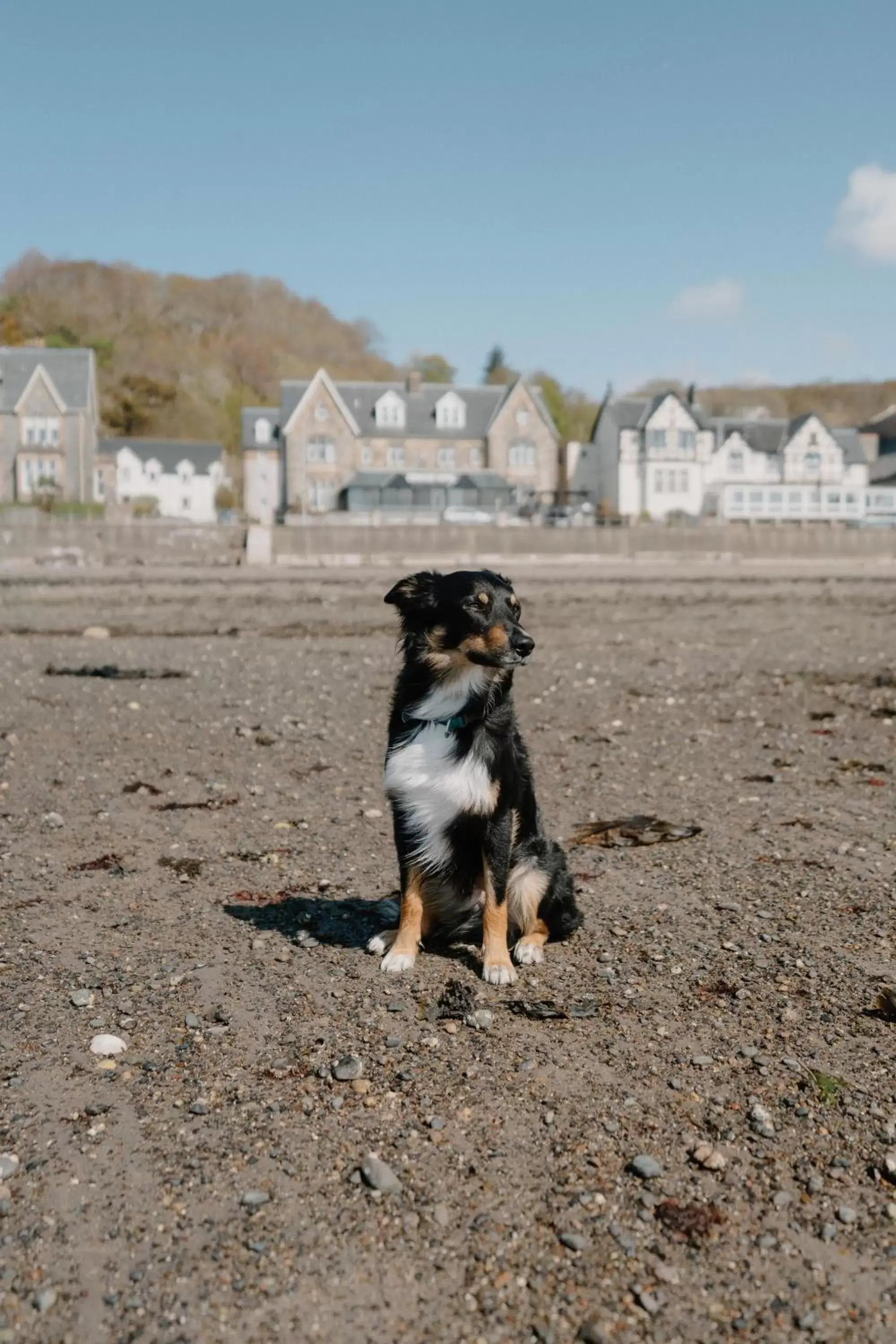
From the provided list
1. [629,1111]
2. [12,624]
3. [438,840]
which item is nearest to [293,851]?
[438,840]

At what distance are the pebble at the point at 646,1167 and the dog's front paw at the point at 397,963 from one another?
5.83 feet

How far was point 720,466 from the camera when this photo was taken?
306 ft

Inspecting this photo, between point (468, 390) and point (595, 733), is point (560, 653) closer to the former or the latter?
point (595, 733)

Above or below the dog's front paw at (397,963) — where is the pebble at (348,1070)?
below

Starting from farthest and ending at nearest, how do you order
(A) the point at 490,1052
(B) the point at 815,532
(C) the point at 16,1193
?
(B) the point at 815,532
(A) the point at 490,1052
(C) the point at 16,1193

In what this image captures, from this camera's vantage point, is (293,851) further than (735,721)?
No

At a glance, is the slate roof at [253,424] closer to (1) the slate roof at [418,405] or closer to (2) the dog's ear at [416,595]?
(1) the slate roof at [418,405]

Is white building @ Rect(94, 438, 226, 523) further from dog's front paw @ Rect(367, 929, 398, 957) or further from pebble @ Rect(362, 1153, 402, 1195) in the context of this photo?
pebble @ Rect(362, 1153, 402, 1195)

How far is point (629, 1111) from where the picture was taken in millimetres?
3889

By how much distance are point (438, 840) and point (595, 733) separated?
19.9 ft

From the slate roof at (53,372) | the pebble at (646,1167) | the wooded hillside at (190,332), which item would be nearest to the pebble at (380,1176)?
the pebble at (646,1167)

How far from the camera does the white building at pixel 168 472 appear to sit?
107250mm

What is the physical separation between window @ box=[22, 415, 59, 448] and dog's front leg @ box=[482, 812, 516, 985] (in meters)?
100

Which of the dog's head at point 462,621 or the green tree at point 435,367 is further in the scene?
the green tree at point 435,367
